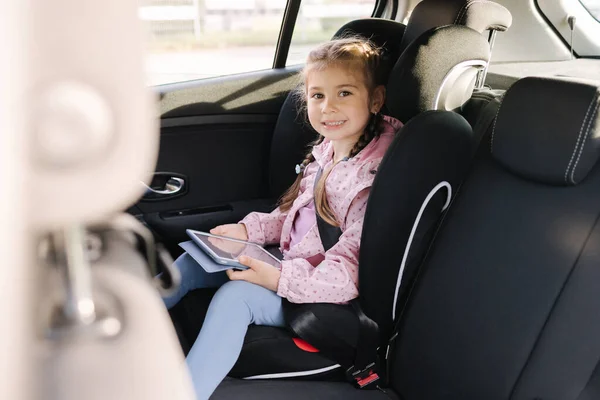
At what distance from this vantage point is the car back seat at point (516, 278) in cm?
134

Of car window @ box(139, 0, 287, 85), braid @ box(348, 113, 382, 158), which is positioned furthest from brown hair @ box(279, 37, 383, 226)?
car window @ box(139, 0, 287, 85)

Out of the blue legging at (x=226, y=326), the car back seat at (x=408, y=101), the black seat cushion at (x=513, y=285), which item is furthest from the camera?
the car back seat at (x=408, y=101)

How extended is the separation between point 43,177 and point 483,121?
4.80ft

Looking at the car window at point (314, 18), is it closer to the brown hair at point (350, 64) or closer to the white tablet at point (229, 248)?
the brown hair at point (350, 64)

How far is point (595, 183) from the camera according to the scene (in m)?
1.35

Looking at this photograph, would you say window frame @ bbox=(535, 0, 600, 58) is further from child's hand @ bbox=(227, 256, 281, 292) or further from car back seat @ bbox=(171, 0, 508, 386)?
child's hand @ bbox=(227, 256, 281, 292)

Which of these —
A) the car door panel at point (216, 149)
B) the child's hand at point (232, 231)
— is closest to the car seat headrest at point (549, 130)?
the child's hand at point (232, 231)

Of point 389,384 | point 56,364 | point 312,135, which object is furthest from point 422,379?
point 56,364

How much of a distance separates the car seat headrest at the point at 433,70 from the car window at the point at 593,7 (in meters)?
1.11

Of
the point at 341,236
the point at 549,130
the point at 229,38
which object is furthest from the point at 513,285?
the point at 229,38

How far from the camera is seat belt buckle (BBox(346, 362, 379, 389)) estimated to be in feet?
5.24

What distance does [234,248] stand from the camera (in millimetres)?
1830

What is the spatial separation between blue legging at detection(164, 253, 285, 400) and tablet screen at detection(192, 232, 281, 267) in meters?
0.16

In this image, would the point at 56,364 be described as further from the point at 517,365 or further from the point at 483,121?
the point at 483,121
